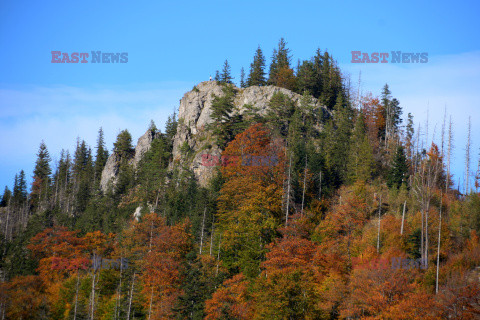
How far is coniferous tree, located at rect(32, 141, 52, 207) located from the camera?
13088cm

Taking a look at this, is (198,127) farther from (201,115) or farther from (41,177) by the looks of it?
(41,177)

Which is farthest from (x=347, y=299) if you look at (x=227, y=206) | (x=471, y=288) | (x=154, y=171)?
(x=154, y=171)

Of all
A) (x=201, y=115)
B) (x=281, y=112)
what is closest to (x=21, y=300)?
(x=201, y=115)

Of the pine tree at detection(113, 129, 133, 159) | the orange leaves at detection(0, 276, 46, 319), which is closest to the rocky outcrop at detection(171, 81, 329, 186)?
the pine tree at detection(113, 129, 133, 159)

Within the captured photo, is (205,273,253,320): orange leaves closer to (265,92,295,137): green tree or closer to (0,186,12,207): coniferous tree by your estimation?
(265,92,295,137): green tree

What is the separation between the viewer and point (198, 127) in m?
98.1

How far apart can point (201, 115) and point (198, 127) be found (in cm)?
366

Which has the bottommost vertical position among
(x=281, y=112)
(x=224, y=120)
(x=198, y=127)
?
(x=198, y=127)

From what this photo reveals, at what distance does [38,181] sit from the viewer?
438ft

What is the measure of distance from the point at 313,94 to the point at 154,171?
38806 millimetres

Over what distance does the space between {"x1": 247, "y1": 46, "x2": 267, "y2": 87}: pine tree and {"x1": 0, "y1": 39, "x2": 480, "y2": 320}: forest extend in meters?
0.46

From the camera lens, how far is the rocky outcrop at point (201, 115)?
90062 mm

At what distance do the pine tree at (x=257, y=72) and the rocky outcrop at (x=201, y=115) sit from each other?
7.20 metres

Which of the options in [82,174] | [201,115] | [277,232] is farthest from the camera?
[82,174]
